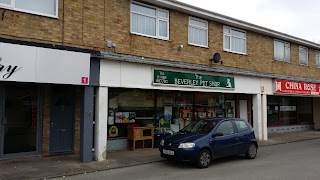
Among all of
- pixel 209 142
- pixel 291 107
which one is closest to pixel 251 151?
pixel 209 142

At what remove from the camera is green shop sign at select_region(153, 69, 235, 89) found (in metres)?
12.0

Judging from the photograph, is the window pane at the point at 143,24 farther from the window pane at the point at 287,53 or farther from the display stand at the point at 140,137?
the window pane at the point at 287,53

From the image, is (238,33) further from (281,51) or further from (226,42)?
(281,51)

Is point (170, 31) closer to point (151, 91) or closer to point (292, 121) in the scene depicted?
point (151, 91)

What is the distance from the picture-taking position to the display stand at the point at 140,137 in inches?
492

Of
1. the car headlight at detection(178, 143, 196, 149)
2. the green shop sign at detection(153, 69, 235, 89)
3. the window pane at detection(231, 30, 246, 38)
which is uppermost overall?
the window pane at detection(231, 30, 246, 38)

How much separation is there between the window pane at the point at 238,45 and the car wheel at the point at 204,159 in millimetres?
7602

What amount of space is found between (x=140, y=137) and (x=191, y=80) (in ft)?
9.83

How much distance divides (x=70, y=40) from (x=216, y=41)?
717 cm

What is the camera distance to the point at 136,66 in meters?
11.4

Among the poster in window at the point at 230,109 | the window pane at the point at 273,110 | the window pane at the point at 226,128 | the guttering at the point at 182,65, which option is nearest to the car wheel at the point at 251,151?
the window pane at the point at 226,128

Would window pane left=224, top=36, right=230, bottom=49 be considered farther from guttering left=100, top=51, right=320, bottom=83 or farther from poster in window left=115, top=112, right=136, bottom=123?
poster in window left=115, top=112, right=136, bottom=123

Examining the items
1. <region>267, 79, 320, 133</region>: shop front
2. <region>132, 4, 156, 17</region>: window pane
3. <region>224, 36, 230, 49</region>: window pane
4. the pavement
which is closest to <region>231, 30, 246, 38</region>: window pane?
<region>224, 36, 230, 49</region>: window pane

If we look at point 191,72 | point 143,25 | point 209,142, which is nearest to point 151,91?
point 191,72
